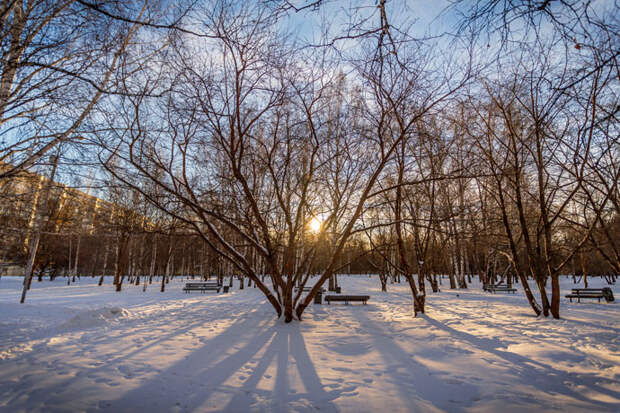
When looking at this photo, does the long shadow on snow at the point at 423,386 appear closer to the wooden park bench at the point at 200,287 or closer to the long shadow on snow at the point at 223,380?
the long shadow on snow at the point at 223,380

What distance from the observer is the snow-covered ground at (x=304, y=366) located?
11.6 feet

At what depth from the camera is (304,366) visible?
4812 mm

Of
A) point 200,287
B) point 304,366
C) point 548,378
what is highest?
point 548,378

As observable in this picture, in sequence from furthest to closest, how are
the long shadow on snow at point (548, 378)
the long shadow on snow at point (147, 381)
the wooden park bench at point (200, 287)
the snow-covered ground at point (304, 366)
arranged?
the wooden park bench at point (200, 287)
the long shadow on snow at point (548, 378)
the snow-covered ground at point (304, 366)
the long shadow on snow at point (147, 381)

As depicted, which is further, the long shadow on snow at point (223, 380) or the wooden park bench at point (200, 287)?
the wooden park bench at point (200, 287)

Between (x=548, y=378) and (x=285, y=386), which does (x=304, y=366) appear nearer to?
(x=285, y=386)

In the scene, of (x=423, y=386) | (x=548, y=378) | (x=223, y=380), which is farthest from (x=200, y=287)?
(x=548, y=378)

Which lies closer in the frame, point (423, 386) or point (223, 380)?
point (423, 386)

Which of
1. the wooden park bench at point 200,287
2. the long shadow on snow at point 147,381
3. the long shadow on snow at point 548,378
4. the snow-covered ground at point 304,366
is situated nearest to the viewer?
the long shadow on snow at point 147,381

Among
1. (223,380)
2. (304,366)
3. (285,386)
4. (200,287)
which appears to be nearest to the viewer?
(285,386)

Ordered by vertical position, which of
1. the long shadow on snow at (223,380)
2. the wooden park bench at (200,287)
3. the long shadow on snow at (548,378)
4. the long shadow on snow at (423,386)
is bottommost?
the wooden park bench at (200,287)

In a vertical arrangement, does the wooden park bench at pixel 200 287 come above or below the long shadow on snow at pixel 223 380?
below

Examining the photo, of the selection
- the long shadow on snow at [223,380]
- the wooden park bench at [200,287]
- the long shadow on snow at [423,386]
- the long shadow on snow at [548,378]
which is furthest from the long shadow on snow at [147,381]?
the wooden park bench at [200,287]

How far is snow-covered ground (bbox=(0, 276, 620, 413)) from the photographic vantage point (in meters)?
3.54
